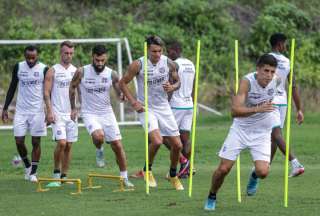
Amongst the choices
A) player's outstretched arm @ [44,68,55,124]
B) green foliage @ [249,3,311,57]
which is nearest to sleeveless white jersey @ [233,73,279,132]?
player's outstretched arm @ [44,68,55,124]

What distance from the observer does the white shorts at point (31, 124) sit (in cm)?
1734

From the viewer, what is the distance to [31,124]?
17.4 m

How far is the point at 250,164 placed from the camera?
Result: 67.4 feet

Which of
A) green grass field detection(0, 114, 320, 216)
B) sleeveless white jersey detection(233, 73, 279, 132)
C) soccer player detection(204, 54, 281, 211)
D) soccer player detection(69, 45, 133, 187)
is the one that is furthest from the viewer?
soccer player detection(69, 45, 133, 187)

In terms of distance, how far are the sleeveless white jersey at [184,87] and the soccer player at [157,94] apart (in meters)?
2.36

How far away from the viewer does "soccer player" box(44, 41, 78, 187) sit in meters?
17.0

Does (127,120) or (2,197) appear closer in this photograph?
(2,197)

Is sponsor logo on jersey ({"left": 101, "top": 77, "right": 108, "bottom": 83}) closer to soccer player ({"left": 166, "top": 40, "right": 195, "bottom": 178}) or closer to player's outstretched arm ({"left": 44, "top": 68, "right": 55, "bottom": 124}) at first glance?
player's outstretched arm ({"left": 44, "top": 68, "right": 55, "bottom": 124})

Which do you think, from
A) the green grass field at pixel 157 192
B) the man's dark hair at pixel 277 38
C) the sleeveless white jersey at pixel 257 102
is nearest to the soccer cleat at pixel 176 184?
the green grass field at pixel 157 192

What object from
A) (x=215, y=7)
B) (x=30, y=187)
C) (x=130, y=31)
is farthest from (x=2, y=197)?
(x=215, y=7)

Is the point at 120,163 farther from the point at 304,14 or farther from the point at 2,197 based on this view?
the point at 304,14

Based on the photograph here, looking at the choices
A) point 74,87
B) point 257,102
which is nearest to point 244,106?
point 257,102

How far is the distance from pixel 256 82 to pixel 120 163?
3.68 metres

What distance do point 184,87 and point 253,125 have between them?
18.0 ft
